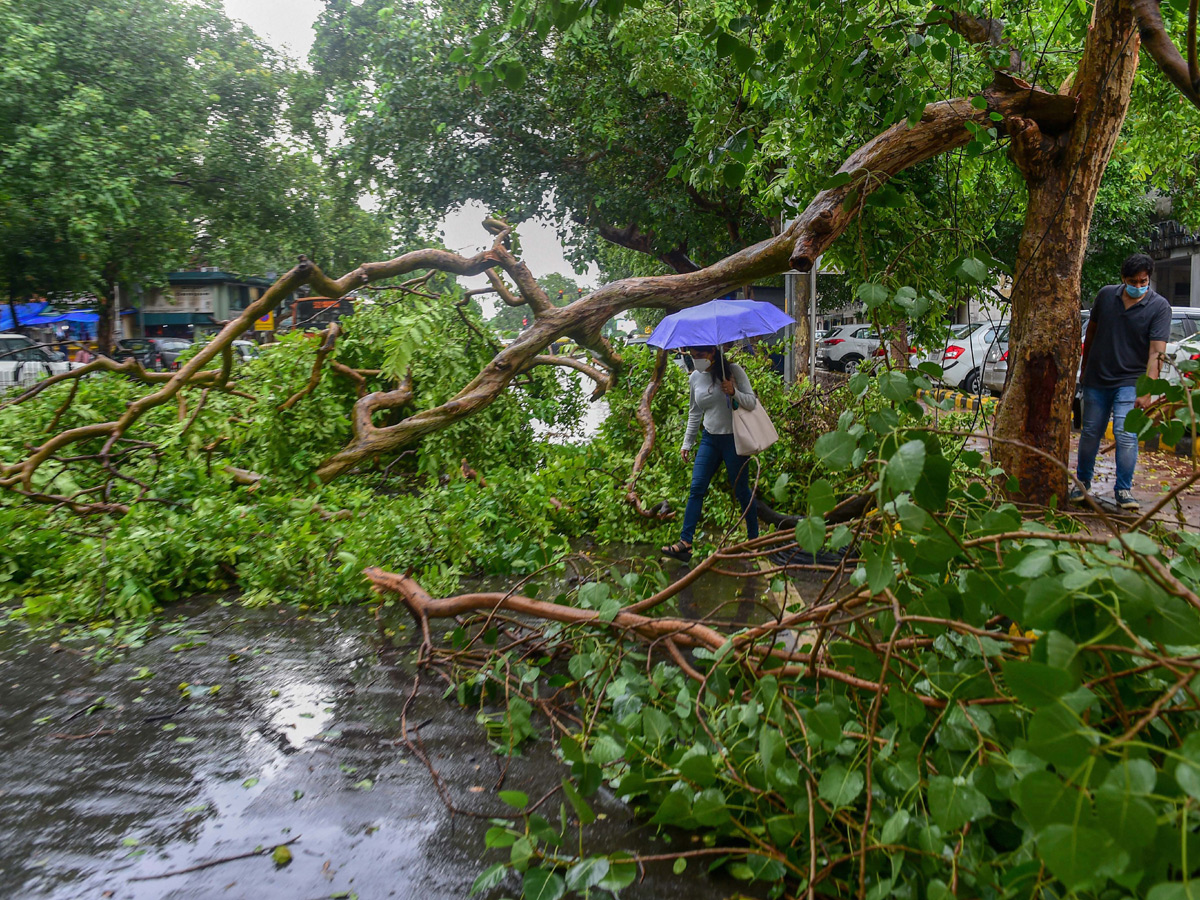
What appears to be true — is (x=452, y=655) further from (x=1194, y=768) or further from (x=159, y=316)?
(x=159, y=316)

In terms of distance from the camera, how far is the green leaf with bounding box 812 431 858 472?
211cm

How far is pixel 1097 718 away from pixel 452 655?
2936 millimetres

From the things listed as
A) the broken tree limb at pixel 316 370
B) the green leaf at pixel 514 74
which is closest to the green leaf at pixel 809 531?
the green leaf at pixel 514 74

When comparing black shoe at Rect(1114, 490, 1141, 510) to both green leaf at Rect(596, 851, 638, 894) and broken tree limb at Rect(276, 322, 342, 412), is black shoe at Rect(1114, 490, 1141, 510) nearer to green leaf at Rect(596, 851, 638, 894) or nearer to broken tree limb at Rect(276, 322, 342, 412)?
green leaf at Rect(596, 851, 638, 894)

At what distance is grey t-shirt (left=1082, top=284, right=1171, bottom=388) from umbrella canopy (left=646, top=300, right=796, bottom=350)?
2.69m

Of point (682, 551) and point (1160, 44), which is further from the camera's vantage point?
point (682, 551)

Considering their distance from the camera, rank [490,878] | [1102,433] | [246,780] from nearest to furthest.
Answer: [490,878], [246,780], [1102,433]

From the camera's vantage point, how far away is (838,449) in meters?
2.14

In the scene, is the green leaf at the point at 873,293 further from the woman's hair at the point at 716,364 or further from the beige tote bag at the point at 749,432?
the woman's hair at the point at 716,364

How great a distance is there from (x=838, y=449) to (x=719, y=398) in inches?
162

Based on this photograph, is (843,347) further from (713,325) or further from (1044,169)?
(1044,169)

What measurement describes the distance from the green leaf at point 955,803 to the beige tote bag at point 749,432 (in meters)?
4.10

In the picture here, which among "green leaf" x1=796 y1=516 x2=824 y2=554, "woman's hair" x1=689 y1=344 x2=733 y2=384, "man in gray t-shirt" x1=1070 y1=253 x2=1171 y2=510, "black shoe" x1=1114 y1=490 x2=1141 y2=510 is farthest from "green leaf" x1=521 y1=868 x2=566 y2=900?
"black shoe" x1=1114 y1=490 x2=1141 y2=510

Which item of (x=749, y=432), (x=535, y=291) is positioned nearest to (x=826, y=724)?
(x=749, y=432)
